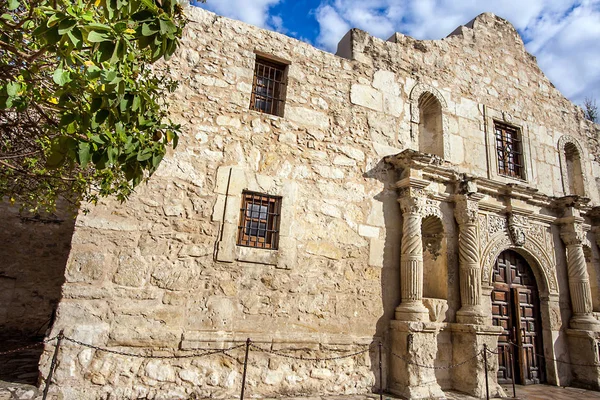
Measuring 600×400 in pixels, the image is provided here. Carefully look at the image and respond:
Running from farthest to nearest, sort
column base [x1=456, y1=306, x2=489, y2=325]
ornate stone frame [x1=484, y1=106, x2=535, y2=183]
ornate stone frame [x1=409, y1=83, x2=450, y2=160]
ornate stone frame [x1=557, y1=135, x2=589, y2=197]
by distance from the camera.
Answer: ornate stone frame [x1=557, y1=135, x2=589, y2=197] → ornate stone frame [x1=484, y1=106, x2=535, y2=183] → ornate stone frame [x1=409, y1=83, x2=450, y2=160] → column base [x1=456, y1=306, x2=489, y2=325]

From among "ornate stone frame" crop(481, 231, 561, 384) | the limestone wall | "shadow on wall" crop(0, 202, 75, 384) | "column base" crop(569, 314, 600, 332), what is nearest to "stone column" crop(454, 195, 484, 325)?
"ornate stone frame" crop(481, 231, 561, 384)

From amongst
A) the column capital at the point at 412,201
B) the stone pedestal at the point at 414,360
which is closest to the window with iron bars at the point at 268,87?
the column capital at the point at 412,201

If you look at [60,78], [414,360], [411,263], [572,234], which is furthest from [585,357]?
[60,78]

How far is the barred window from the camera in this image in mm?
5383

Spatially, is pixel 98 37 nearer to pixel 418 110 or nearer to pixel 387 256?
pixel 387 256

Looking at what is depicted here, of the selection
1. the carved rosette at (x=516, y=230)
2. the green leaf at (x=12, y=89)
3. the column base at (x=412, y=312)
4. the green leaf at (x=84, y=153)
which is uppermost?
the carved rosette at (x=516, y=230)

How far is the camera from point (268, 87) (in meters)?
6.21

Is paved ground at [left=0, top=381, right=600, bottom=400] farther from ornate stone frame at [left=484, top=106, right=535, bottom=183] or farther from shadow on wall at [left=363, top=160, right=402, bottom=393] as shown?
ornate stone frame at [left=484, top=106, right=535, bottom=183]

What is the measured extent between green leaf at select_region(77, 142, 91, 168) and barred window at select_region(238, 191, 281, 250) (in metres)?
3.46

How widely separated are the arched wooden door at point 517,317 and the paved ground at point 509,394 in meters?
0.28

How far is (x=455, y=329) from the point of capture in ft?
20.3

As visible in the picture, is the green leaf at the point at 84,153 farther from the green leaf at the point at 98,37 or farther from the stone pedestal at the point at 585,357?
the stone pedestal at the point at 585,357

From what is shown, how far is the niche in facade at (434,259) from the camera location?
6.58 metres

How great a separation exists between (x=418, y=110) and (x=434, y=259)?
268 centimetres
